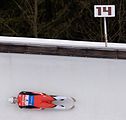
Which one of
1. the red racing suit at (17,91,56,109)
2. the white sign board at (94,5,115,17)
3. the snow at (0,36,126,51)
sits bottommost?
the red racing suit at (17,91,56,109)

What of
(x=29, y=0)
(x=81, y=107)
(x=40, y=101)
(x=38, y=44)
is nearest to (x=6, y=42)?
(x=38, y=44)

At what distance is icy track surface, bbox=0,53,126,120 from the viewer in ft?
18.9

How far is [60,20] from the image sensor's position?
9266mm

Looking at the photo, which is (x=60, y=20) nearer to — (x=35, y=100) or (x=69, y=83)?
(x=69, y=83)

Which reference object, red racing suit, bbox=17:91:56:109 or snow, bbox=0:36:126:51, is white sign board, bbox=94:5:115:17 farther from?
red racing suit, bbox=17:91:56:109

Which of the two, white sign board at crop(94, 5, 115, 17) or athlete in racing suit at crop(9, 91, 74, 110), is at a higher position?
white sign board at crop(94, 5, 115, 17)

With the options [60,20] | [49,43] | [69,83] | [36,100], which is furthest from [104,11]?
[60,20]

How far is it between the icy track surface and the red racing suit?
0.07 meters

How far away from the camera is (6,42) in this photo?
5758 mm

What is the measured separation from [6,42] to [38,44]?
368mm

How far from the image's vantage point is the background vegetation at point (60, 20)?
29.9ft

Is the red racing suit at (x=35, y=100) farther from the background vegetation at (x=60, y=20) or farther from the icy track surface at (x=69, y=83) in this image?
the background vegetation at (x=60, y=20)

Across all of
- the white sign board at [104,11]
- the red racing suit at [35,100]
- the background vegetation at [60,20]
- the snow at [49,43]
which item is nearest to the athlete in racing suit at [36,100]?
the red racing suit at [35,100]

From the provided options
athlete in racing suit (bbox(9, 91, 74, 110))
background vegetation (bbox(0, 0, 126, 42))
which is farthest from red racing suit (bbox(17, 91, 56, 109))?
A: background vegetation (bbox(0, 0, 126, 42))
